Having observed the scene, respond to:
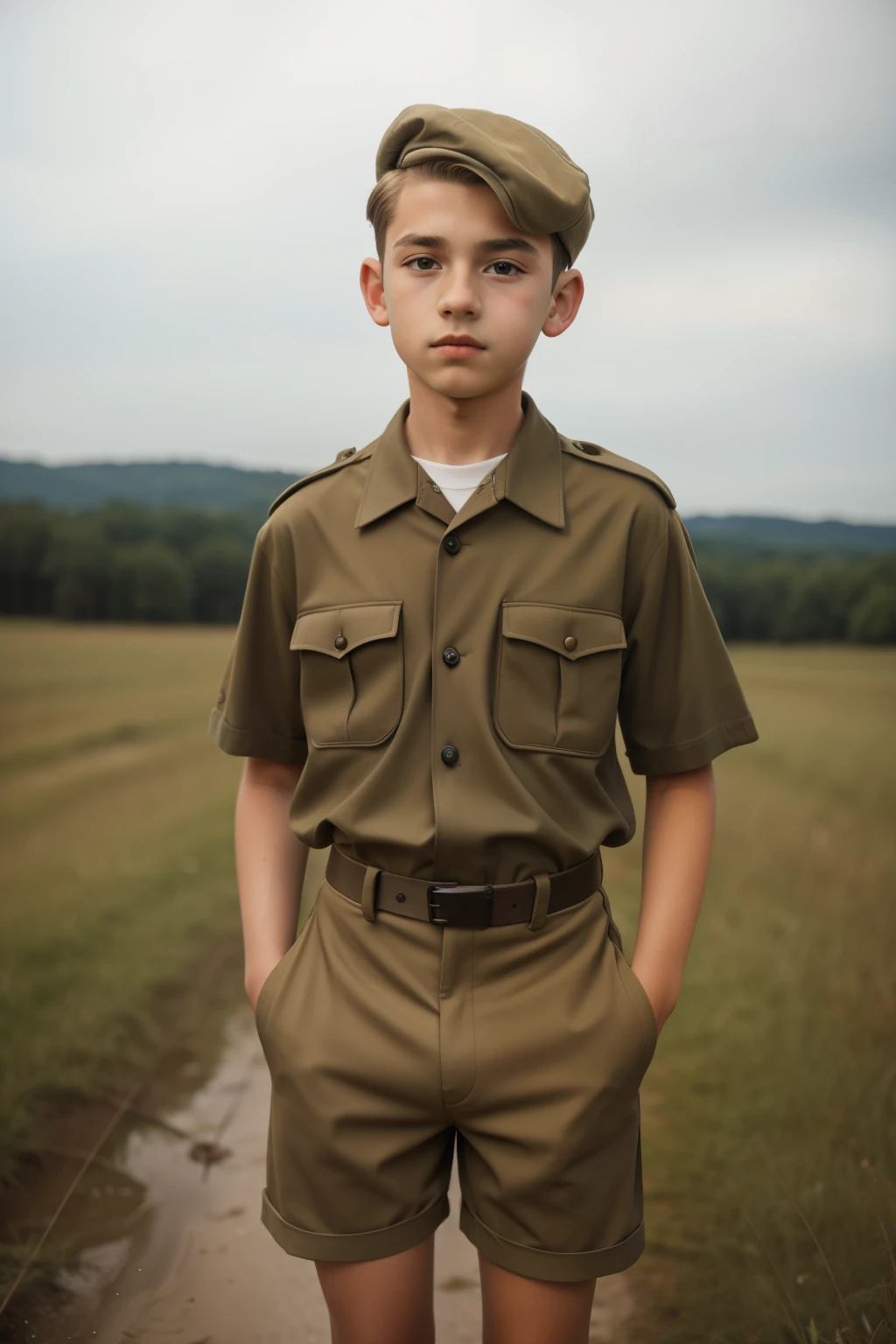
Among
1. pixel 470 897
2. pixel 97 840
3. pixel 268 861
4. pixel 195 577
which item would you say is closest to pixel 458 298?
pixel 470 897

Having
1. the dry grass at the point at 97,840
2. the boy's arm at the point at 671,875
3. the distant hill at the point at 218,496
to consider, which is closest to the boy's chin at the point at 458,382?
the boy's arm at the point at 671,875

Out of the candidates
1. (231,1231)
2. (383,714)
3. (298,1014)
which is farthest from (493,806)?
(231,1231)

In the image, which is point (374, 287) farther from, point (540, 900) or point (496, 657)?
point (540, 900)

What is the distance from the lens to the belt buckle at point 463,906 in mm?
1346

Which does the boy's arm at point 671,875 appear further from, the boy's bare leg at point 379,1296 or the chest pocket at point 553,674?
the boy's bare leg at point 379,1296

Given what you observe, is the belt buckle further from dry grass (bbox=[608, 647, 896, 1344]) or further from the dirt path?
the dirt path

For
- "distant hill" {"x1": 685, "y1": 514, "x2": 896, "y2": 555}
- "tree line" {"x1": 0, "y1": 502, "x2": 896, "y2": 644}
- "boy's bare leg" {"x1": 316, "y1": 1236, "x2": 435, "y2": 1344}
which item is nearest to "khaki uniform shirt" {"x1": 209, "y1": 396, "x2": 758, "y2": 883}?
"boy's bare leg" {"x1": 316, "y1": 1236, "x2": 435, "y2": 1344}

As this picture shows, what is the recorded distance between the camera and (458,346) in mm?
1326

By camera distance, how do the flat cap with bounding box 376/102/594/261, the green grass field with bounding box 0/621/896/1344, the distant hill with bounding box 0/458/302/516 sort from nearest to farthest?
the flat cap with bounding box 376/102/594/261 < the green grass field with bounding box 0/621/896/1344 < the distant hill with bounding box 0/458/302/516

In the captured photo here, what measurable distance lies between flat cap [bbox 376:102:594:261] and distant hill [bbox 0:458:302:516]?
257 centimetres

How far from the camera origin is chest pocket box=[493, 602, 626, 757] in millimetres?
1378

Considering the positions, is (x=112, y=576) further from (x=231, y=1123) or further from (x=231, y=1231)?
(x=231, y=1231)

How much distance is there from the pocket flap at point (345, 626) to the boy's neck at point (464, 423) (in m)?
0.21

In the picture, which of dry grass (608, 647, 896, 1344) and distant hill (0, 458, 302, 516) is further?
distant hill (0, 458, 302, 516)
